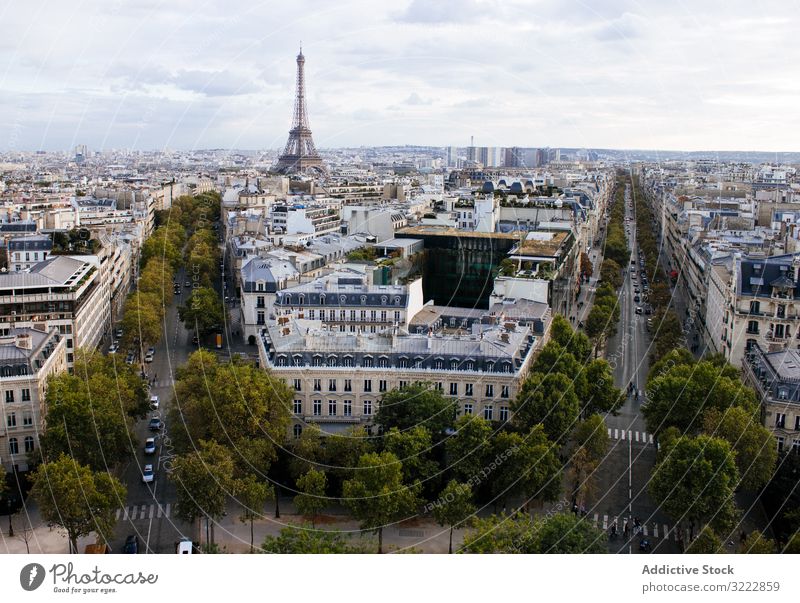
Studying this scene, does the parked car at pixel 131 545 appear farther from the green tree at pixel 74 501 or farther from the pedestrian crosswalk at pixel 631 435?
the pedestrian crosswalk at pixel 631 435

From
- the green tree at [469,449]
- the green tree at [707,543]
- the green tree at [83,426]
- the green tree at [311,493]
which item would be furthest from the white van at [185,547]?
the green tree at [707,543]

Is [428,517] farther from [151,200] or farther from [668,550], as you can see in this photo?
[151,200]

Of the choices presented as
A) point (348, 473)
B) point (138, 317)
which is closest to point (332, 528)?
point (348, 473)

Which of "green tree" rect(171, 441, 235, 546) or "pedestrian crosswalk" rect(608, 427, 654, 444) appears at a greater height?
"green tree" rect(171, 441, 235, 546)

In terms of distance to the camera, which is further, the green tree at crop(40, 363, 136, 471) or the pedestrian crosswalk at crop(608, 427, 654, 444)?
the pedestrian crosswalk at crop(608, 427, 654, 444)

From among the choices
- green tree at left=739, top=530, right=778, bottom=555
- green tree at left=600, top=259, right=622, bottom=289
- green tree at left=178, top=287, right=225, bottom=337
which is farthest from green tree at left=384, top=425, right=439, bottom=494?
green tree at left=600, top=259, right=622, bottom=289

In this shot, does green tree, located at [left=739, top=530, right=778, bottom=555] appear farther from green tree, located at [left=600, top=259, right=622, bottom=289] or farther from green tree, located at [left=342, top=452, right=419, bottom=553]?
green tree, located at [left=600, top=259, right=622, bottom=289]
